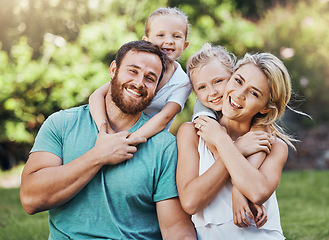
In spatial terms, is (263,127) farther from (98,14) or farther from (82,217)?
(98,14)

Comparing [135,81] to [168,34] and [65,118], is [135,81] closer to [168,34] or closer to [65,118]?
[65,118]

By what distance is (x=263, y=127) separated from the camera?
2.40 m

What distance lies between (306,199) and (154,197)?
4.09 meters

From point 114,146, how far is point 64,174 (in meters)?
0.29

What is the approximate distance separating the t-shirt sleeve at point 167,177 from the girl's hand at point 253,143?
1.18 ft

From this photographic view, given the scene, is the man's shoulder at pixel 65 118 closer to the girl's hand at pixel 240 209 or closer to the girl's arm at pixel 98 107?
the girl's arm at pixel 98 107

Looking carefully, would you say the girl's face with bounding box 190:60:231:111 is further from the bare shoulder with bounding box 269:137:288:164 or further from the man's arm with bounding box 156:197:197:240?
the man's arm with bounding box 156:197:197:240

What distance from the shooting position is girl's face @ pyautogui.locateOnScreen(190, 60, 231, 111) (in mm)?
2418

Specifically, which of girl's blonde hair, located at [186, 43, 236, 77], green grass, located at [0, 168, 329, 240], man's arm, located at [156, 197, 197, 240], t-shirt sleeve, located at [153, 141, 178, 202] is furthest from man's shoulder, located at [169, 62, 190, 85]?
green grass, located at [0, 168, 329, 240]

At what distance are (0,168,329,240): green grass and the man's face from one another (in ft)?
7.12

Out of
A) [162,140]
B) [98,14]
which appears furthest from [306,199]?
[98,14]

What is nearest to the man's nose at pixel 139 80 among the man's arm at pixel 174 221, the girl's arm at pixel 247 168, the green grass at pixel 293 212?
the girl's arm at pixel 247 168

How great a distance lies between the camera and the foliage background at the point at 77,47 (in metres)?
7.75

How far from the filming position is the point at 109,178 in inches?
87.9
